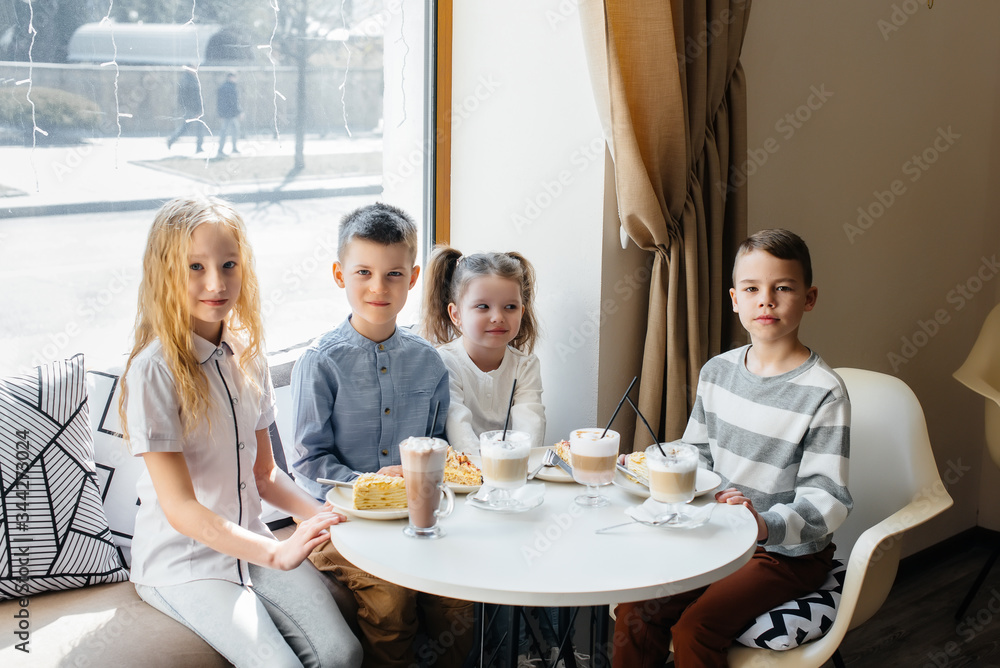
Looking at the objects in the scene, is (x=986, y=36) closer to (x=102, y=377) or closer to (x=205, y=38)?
(x=205, y=38)

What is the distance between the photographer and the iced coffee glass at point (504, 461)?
1556 millimetres

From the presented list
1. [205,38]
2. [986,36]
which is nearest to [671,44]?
[205,38]

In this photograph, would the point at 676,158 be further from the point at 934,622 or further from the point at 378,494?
the point at 934,622

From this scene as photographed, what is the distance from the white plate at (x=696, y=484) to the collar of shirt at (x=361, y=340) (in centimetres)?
63

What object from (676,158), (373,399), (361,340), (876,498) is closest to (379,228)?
(361,340)

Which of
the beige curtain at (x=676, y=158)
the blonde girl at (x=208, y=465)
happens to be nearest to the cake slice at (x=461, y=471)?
the blonde girl at (x=208, y=465)

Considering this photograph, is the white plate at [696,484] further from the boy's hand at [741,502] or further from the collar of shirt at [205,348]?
the collar of shirt at [205,348]

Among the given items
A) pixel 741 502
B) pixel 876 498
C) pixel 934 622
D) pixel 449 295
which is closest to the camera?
pixel 741 502

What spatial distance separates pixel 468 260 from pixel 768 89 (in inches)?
40.6

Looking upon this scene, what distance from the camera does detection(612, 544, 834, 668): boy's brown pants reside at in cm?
170

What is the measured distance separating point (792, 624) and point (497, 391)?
0.91 meters

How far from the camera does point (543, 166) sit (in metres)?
2.43

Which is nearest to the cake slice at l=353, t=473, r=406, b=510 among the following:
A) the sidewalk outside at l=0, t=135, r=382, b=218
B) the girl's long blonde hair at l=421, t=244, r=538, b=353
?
the girl's long blonde hair at l=421, t=244, r=538, b=353

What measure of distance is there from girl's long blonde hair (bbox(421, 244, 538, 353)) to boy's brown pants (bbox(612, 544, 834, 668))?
810 millimetres
